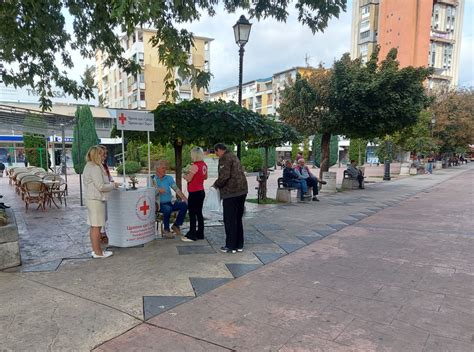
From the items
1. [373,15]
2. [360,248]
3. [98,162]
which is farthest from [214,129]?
[373,15]

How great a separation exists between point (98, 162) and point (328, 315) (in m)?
3.64

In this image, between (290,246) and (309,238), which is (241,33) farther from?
(290,246)

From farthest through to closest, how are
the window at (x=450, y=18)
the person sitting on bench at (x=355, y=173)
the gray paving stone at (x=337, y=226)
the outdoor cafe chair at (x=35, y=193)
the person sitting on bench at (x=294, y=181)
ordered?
1. the window at (x=450, y=18)
2. the person sitting on bench at (x=355, y=173)
3. the person sitting on bench at (x=294, y=181)
4. the outdoor cafe chair at (x=35, y=193)
5. the gray paving stone at (x=337, y=226)

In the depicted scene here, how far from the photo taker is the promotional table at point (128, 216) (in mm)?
5504

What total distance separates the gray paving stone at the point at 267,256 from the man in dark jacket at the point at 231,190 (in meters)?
0.41

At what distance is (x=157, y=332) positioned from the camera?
314cm

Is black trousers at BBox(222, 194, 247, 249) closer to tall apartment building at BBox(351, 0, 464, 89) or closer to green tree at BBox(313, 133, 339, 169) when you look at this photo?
green tree at BBox(313, 133, 339, 169)

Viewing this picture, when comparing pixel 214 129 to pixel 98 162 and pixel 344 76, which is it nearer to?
pixel 98 162

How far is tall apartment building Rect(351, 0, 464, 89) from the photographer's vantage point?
62.6 metres

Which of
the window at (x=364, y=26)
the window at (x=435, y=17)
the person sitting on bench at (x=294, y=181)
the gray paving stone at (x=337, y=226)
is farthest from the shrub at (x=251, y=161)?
the window at (x=435, y=17)

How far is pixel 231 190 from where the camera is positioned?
212 inches

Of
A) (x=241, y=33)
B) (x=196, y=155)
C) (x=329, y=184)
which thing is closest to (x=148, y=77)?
(x=329, y=184)

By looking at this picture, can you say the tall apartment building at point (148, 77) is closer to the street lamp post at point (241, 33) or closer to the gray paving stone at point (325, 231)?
the street lamp post at point (241, 33)

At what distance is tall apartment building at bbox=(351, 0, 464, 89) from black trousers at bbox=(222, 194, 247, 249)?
206ft
